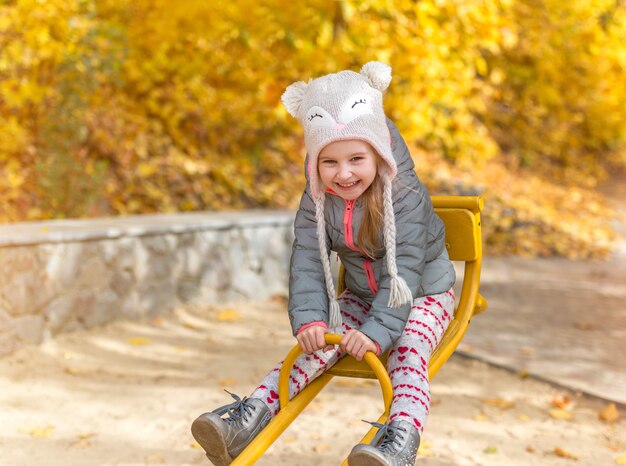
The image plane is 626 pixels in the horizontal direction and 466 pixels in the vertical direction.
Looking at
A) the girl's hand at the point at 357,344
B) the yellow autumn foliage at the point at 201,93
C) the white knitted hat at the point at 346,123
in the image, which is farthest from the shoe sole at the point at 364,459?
the yellow autumn foliage at the point at 201,93

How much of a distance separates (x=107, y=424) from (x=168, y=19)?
3.93 meters

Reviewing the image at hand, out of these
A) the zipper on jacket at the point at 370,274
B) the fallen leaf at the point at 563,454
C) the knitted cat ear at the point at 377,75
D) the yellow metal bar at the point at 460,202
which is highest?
the knitted cat ear at the point at 377,75

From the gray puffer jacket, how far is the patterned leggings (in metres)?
0.06

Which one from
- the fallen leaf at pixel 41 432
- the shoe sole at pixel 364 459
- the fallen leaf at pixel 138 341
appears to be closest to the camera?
the shoe sole at pixel 364 459

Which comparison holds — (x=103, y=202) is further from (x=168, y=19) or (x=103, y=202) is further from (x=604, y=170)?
(x=604, y=170)

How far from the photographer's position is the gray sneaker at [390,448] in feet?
7.70

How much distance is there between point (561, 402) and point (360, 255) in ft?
6.59

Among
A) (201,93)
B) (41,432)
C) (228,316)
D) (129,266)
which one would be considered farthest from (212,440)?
(201,93)

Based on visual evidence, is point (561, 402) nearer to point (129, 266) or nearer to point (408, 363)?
point (408, 363)

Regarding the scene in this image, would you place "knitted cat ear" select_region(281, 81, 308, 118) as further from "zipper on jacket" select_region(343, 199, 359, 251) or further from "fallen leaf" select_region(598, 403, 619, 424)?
"fallen leaf" select_region(598, 403, 619, 424)

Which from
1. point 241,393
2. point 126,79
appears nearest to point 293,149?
point 126,79

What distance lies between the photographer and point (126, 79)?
7.91 m

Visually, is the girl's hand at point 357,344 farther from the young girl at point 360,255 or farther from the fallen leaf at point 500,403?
the fallen leaf at point 500,403

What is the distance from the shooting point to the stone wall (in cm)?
494
